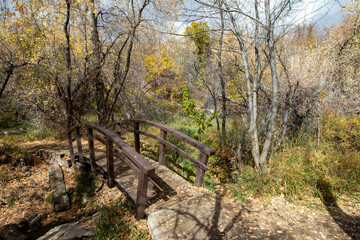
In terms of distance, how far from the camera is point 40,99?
735 cm

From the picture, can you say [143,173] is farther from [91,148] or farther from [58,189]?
[58,189]

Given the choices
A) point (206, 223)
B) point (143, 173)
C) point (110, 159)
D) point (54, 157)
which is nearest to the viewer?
point (206, 223)

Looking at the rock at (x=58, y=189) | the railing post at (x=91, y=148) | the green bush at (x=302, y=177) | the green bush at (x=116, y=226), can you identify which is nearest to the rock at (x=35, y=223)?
the rock at (x=58, y=189)

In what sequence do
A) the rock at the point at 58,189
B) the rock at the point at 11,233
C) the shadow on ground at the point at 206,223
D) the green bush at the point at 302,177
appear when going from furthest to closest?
1. the rock at the point at 58,189
2. the rock at the point at 11,233
3. the green bush at the point at 302,177
4. the shadow on ground at the point at 206,223

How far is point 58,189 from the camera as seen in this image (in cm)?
497

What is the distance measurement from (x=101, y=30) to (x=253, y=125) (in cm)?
711

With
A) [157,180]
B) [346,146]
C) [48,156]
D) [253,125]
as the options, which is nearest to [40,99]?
[48,156]

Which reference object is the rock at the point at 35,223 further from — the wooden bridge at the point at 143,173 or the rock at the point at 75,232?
the wooden bridge at the point at 143,173

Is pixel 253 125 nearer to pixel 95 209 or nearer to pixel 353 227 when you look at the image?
pixel 353 227

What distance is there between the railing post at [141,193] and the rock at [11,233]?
268 centimetres

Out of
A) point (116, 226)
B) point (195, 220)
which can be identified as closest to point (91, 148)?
point (116, 226)

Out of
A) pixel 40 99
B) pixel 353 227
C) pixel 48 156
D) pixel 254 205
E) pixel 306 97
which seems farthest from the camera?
pixel 40 99

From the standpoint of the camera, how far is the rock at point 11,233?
12.0ft

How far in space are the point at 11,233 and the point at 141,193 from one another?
122 inches
